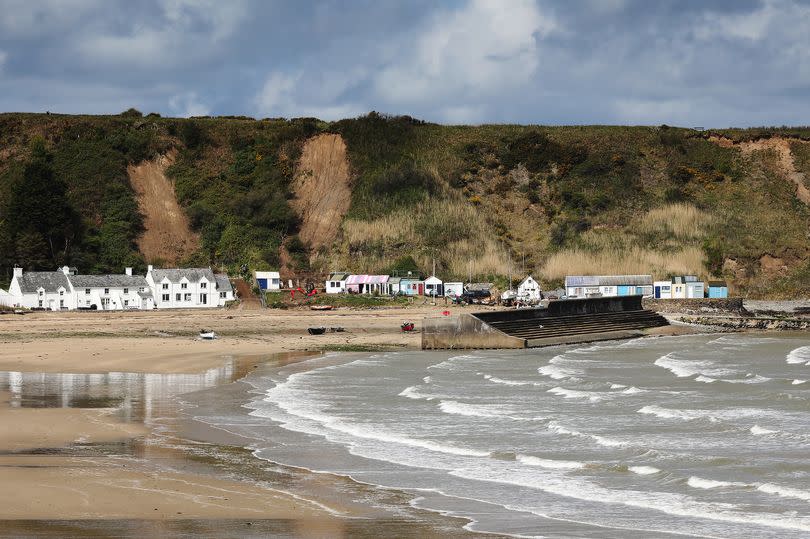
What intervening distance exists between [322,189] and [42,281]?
32049 millimetres

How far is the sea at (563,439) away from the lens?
14.5 metres

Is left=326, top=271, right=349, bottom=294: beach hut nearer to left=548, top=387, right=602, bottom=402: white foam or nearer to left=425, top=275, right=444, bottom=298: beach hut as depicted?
left=425, top=275, right=444, bottom=298: beach hut

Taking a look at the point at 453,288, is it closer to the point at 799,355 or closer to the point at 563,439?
the point at 799,355

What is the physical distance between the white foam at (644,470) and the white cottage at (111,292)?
211 feet

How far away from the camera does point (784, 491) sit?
15.4 metres

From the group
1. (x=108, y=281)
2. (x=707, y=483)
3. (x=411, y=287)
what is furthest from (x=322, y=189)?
(x=707, y=483)

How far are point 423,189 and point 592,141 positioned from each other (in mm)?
21976

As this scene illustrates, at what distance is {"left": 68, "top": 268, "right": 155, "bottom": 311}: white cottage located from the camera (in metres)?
76.9

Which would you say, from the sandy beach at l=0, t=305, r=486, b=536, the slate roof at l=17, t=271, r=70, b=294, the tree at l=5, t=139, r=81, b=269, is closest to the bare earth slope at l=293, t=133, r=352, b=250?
the tree at l=5, t=139, r=81, b=269

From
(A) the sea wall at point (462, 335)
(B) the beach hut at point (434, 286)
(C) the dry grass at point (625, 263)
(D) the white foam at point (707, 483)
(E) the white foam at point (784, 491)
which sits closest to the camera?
(E) the white foam at point (784, 491)

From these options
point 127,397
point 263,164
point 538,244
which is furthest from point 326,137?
point 127,397

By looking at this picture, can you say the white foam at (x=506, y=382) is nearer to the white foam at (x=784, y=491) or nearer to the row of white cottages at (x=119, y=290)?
the white foam at (x=784, y=491)

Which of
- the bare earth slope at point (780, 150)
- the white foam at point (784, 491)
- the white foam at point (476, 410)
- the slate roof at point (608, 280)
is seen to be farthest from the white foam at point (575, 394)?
the bare earth slope at point (780, 150)

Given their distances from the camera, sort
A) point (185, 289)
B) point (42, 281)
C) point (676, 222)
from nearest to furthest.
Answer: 1. point (42, 281)
2. point (185, 289)
3. point (676, 222)
